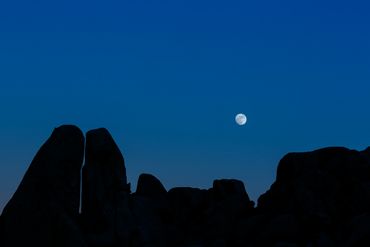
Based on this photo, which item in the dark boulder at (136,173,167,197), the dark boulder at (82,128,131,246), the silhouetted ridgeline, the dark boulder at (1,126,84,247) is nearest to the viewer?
the dark boulder at (1,126,84,247)

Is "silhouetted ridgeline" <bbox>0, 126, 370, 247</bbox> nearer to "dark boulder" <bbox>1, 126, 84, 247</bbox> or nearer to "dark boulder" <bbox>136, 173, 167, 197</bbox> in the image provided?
"dark boulder" <bbox>1, 126, 84, 247</bbox>

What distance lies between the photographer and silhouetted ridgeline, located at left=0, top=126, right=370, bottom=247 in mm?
31156

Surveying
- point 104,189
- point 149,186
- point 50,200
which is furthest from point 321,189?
point 50,200

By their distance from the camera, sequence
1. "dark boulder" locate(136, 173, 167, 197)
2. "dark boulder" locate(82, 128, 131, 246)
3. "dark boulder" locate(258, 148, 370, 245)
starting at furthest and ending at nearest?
Result: 1. "dark boulder" locate(136, 173, 167, 197)
2. "dark boulder" locate(82, 128, 131, 246)
3. "dark boulder" locate(258, 148, 370, 245)

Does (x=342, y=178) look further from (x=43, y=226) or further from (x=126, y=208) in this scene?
(x=43, y=226)

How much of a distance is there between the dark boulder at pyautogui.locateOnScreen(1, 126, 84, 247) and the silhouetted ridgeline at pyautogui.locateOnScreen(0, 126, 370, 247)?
52mm

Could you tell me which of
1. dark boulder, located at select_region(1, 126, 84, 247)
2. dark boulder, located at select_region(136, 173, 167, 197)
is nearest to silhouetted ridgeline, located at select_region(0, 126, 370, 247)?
dark boulder, located at select_region(1, 126, 84, 247)

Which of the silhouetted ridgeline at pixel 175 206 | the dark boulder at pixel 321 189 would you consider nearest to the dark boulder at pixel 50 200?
the silhouetted ridgeline at pixel 175 206

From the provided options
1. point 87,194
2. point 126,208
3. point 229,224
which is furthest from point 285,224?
point 87,194

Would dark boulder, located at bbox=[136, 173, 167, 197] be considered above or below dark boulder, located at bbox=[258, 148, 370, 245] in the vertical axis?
above

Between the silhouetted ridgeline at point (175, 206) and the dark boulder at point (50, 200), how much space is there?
52 mm

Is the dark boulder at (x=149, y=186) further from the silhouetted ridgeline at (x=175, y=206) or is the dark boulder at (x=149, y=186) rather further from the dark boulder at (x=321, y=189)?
the dark boulder at (x=321, y=189)

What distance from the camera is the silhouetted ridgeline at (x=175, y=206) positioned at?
3116 cm

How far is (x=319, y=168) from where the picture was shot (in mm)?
37125
